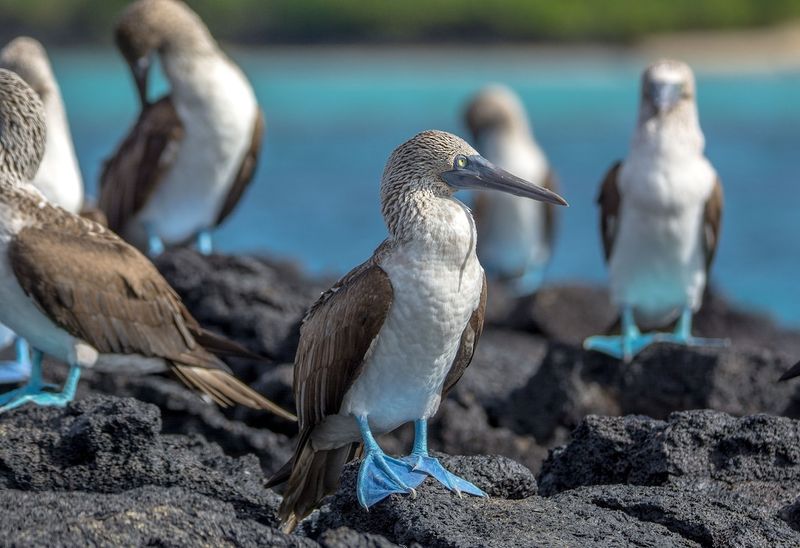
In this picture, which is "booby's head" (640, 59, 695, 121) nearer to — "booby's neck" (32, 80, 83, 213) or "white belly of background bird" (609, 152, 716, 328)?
"white belly of background bird" (609, 152, 716, 328)

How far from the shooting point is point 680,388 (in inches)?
273

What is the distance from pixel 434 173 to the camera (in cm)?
478

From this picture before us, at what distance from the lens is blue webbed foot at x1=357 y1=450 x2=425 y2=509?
435 cm

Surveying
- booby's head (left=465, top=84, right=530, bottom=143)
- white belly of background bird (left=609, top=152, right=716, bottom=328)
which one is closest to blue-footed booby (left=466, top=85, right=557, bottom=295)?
booby's head (left=465, top=84, right=530, bottom=143)

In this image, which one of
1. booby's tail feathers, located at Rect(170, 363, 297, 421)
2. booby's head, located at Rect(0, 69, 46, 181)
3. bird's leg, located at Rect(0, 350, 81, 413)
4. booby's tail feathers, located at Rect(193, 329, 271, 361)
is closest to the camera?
bird's leg, located at Rect(0, 350, 81, 413)

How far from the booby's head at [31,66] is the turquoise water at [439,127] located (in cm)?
644

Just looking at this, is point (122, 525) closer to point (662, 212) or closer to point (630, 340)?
point (630, 340)

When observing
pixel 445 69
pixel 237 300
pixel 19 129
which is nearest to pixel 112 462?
pixel 19 129

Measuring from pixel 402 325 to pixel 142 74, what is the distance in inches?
193

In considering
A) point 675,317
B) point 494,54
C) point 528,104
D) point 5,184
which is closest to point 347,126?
point 528,104

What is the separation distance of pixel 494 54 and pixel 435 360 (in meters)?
44.7

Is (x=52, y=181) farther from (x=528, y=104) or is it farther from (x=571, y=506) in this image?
(x=528, y=104)

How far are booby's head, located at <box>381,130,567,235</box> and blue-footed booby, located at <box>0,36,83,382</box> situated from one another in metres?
3.08

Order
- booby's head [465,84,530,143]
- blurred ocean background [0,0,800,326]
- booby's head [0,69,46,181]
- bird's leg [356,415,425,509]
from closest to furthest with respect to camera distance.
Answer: bird's leg [356,415,425,509], booby's head [0,69,46,181], booby's head [465,84,530,143], blurred ocean background [0,0,800,326]
